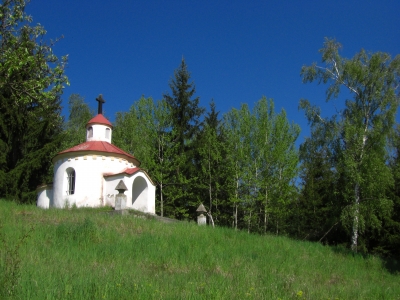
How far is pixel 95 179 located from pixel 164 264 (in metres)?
14.5

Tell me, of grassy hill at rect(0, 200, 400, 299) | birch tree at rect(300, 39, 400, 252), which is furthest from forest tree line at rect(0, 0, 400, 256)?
grassy hill at rect(0, 200, 400, 299)

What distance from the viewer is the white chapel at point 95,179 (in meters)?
23.6

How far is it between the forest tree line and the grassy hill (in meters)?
7.05

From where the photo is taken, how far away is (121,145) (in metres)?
36.2

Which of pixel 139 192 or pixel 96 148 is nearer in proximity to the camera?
pixel 96 148

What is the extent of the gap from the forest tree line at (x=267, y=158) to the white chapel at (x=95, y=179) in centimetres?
345

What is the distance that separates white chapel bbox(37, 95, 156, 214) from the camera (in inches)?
930

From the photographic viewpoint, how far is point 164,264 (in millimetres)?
10250

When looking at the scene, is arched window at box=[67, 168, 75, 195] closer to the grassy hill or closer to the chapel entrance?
the chapel entrance

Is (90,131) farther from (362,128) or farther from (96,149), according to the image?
(362,128)

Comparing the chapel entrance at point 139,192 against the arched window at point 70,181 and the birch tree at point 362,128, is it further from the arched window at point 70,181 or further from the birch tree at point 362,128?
the birch tree at point 362,128

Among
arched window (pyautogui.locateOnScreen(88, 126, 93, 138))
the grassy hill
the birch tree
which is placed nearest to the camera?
the grassy hill

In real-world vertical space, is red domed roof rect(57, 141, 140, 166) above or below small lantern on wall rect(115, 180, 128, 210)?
above

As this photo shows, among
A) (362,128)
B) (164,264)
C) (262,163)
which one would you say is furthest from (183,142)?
(164,264)
